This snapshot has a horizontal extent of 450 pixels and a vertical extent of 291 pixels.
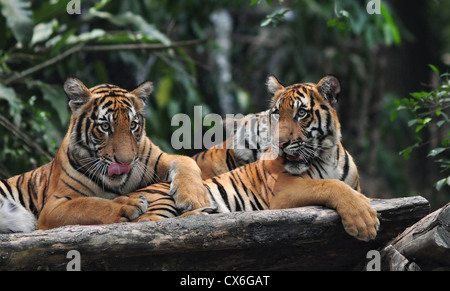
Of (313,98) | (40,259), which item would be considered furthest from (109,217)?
(313,98)

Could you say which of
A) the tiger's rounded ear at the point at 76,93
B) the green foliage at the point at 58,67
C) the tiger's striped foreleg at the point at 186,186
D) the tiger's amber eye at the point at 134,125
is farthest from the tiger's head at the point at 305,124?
the green foliage at the point at 58,67

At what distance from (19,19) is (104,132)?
3314 mm

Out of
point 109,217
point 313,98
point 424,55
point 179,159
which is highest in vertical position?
point 424,55

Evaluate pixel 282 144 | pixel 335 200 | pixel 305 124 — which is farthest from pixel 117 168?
pixel 335 200

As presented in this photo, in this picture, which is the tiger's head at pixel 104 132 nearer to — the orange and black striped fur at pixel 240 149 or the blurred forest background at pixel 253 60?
the orange and black striped fur at pixel 240 149

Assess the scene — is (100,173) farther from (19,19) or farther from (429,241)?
(19,19)

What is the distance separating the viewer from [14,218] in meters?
4.73

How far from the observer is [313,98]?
4.82 meters

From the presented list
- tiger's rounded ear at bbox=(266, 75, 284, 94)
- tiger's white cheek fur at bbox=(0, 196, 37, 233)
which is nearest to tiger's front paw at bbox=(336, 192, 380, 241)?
tiger's rounded ear at bbox=(266, 75, 284, 94)

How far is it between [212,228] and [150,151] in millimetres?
1226

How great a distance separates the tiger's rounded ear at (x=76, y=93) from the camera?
478 cm

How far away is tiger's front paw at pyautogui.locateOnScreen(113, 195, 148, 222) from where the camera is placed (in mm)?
4375

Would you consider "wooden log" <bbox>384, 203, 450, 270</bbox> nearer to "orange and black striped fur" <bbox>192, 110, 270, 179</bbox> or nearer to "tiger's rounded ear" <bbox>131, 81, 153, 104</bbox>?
"orange and black striped fur" <bbox>192, 110, 270, 179</bbox>
